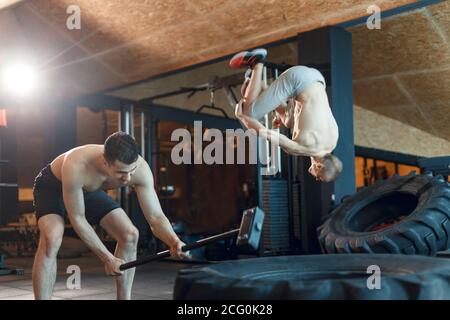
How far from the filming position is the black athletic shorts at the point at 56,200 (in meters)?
2.86

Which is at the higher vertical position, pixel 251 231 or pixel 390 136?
pixel 390 136

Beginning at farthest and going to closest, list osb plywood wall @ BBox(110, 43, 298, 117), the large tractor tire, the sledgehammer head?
osb plywood wall @ BBox(110, 43, 298, 117)
the sledgehammer head
the large tractor tire

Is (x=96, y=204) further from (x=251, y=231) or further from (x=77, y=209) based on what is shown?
(x=251, y=231)

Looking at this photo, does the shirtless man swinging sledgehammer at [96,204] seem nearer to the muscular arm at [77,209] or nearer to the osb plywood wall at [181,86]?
the muscular arm at [77,209]

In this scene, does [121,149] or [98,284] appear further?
[98,284]

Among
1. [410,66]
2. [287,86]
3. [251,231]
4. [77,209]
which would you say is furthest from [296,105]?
[410,66]

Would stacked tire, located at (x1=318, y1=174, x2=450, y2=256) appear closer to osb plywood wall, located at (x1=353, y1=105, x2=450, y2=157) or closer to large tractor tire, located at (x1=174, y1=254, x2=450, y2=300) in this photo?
osb plywood wall, located at (x1=353, y1=105, x2=450, y2=157)

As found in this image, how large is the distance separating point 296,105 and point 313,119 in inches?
5.7

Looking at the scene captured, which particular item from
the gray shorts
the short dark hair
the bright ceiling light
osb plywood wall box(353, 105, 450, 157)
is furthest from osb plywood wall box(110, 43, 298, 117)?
the short dark hair

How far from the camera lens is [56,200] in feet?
9.49

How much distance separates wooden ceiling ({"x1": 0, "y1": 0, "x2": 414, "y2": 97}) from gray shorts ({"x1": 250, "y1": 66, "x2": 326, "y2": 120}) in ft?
6.97

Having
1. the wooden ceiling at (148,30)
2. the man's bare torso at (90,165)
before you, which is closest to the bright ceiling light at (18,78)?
the wooden ceiling at (148,30)

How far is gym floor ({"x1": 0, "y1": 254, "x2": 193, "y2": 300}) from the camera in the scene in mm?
3500

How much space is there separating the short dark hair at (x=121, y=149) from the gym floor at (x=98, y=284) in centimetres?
127
